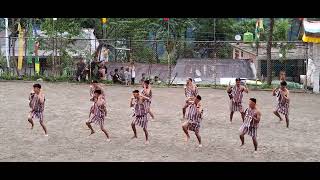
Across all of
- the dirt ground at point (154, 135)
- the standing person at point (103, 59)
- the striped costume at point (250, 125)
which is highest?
the standing person at point (103, 59)

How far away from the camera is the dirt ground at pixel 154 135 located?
10.7 meters

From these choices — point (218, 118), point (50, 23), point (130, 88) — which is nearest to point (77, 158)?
point (218, 118)

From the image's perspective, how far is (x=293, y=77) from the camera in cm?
2481

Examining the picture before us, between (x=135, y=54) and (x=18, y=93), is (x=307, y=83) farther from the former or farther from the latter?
(x=18, y=93)

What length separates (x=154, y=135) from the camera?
1266 cm

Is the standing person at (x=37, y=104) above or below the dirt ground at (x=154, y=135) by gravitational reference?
above

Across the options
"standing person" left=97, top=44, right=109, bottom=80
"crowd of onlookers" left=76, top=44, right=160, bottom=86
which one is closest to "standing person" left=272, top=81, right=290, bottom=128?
"crowd of onlookers" left=76, top=44, right=160, bottom=86

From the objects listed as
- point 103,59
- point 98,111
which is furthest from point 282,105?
point 103,59

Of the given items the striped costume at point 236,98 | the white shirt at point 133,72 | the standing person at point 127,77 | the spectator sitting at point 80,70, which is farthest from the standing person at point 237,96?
the spectator sitting at point 80,70

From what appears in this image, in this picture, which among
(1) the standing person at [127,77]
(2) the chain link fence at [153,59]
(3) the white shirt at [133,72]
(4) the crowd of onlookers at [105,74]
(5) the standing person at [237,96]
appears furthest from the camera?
(2) the chain link fence at [153,59]

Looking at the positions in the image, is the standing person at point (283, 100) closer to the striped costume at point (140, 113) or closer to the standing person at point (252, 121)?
the standing person at point (252, 121)

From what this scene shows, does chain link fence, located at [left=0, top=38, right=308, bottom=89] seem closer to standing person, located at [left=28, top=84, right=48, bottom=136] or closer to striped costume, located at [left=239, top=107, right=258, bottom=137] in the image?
standing person, located at [left=28, top=84, right=48, bottom=136]

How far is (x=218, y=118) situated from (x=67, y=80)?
1036cm
